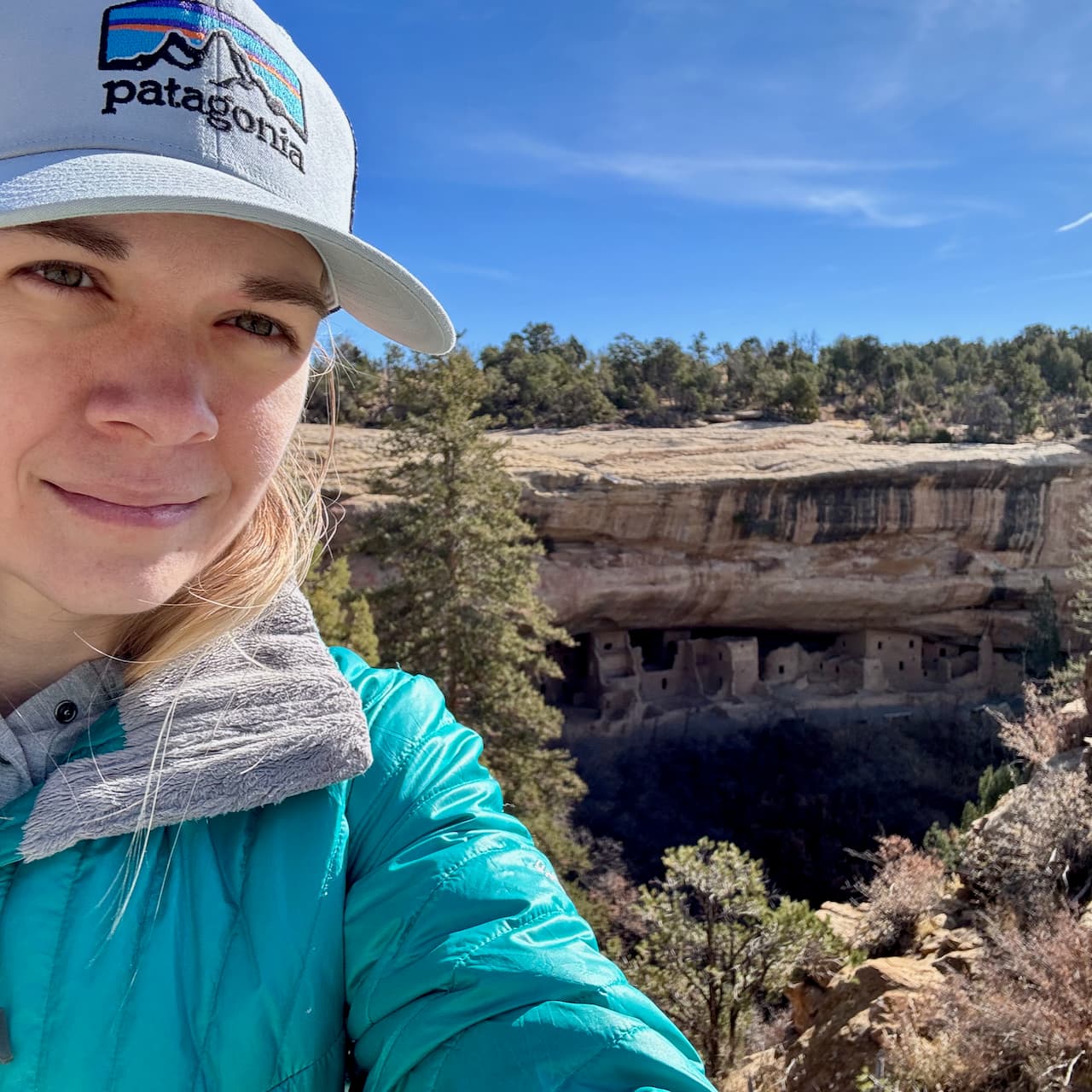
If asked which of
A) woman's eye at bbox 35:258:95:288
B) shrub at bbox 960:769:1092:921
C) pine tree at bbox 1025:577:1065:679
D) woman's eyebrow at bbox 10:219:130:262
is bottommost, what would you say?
shrub at bbox 960:769:1092:921

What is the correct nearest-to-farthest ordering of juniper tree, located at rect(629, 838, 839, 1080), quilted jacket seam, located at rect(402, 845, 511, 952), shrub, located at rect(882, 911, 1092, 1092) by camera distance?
quilted jacket seam, located at rect(402, 845, 511, 952)
shrub, located at rect(882, 911, 1092, 1092)
juniper tree, located at rect(629, 838, 839, 1080)

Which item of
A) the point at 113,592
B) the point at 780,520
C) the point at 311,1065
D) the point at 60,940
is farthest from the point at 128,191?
the point at 780,520

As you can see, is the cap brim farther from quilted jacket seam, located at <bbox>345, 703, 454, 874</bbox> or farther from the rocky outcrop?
the rocky outcrop

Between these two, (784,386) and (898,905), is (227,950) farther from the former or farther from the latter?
(784,386)

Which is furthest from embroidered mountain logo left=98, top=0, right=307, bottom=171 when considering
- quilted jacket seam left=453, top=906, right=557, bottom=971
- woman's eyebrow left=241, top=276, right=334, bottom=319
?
quilted jacket seam left=453, top=906, right=557, bottom=971

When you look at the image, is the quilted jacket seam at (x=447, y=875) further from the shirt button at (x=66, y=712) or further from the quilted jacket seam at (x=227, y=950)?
the shirt button at (x=66, y=712)

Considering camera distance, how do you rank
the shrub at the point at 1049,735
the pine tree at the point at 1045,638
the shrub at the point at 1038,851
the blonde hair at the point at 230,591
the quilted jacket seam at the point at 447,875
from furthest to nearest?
the pine tree at the point at 1045,638
the shrub at the point at 1049,735
the shrub at the point at 1038,851
the blonde hair at the point at 230,591
the quilted jacket seam at the point at 447,875

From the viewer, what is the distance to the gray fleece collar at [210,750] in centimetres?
70

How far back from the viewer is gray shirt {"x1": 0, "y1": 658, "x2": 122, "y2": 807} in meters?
0.76

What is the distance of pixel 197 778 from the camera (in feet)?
2.40

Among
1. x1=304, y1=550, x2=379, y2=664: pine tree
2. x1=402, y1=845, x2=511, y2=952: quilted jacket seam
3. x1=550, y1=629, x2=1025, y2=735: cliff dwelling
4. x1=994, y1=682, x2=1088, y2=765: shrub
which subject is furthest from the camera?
x1=550, y1=629, x2=1025, y2=735: cliff dwelling

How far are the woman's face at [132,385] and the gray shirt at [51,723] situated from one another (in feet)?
0.59

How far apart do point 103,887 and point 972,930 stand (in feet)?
19.6

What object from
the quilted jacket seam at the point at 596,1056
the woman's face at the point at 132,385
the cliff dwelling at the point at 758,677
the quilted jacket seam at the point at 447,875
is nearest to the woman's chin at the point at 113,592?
the woman's face at the point at 132,385
